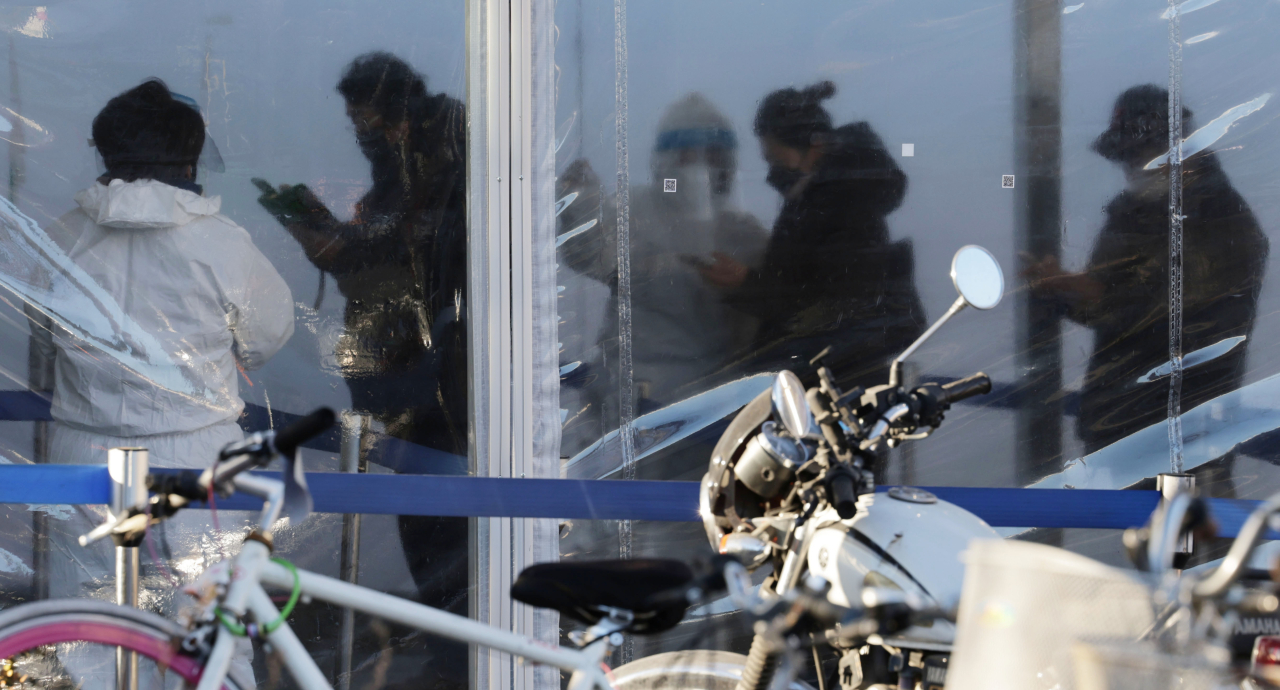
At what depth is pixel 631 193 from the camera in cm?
308

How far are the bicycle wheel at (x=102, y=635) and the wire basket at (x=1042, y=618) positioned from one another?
98 cm

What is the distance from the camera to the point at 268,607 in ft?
4.00

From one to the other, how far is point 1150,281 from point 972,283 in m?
1.77

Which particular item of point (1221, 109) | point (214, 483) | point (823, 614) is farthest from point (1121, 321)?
point (214, 483)

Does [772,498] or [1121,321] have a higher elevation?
[1121,321]

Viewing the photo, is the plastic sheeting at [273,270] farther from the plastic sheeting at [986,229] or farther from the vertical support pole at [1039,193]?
the vertical support pole at [1039,193]

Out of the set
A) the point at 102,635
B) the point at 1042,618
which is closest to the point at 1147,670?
the point at 1042,618

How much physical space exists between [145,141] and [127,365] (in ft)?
2.38

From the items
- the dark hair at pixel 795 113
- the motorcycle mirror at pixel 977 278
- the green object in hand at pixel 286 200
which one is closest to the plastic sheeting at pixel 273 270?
the green object in hand at pixel 286 200

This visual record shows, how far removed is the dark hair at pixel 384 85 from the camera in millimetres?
3012

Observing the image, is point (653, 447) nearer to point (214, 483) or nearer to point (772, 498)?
point (772, 498)

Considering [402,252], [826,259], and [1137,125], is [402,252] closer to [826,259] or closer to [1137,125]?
[826,259]

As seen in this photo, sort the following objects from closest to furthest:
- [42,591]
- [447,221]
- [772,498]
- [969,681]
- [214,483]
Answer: [969,681] → [214,483] → [772,498] → [42,591] → [447,221]

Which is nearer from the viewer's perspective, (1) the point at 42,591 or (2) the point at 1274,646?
(2) the point at 1274,646
